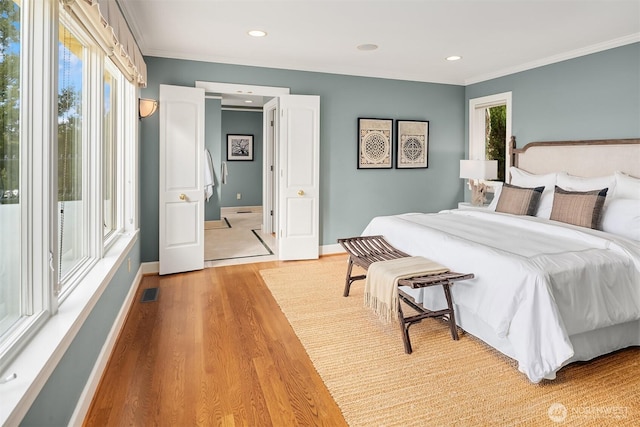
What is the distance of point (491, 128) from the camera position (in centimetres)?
561

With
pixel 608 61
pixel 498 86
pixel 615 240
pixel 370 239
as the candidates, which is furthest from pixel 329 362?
→ pixel 498 86

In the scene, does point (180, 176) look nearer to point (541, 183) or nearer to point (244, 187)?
point (541, 183)

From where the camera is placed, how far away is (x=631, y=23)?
3.36 m

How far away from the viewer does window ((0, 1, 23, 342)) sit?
133 cm

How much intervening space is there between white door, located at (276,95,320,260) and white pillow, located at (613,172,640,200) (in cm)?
311

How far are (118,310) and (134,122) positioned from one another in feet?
6.21

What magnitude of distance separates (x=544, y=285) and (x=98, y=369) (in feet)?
8.47

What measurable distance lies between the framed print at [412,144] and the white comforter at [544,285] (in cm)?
272

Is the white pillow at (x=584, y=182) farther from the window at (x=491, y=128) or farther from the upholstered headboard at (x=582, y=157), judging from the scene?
the window at (x=491, y=128)

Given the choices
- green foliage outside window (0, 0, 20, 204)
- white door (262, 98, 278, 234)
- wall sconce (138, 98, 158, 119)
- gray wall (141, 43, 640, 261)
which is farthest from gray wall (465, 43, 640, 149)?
green foliage outside window (0, 0, 20, 204)

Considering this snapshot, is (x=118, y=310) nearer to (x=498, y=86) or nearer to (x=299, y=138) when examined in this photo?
(x=299, y=138)

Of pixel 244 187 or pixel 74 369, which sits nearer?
pixel 74 369

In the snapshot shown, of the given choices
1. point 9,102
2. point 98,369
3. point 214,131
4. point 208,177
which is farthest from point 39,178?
point 214,131

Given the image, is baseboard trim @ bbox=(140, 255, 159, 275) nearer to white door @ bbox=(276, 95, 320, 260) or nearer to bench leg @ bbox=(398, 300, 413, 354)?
white door @ bbox=(276, 95, 320, 260)
